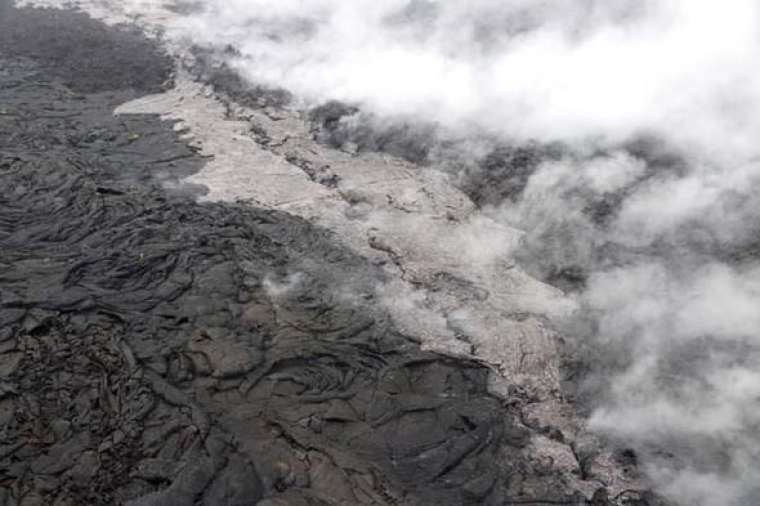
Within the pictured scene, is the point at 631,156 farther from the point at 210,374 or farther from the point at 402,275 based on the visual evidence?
the point at 210,374

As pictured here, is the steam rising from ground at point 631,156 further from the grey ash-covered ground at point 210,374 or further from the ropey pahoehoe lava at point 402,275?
the grey ash-covered ground at point 210,374

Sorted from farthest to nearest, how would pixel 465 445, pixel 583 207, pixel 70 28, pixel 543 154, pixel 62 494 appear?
1. pixel 70 28
2. pixel 543 154
3. pixel 583 207
4. pixel 465 445
5. pixel 62 494

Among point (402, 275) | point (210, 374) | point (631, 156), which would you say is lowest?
point (210, 374)

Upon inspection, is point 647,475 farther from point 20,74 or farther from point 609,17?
point 20,74

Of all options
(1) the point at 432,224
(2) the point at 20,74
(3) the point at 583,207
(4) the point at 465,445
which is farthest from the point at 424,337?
(2) the point at 20,74

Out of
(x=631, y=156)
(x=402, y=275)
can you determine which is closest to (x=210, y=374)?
(x=402, y=275)

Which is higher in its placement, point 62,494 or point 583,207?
point 583,207

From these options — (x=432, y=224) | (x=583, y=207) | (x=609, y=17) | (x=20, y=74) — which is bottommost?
(x=20, y=74)
